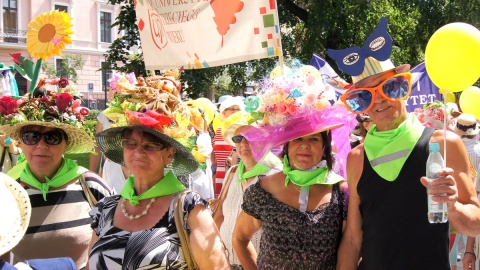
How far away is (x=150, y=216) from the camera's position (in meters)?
3.02

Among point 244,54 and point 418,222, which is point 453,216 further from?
point 244,54

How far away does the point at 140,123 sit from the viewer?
308cm

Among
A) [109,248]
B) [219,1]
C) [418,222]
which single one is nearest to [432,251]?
[418,222]

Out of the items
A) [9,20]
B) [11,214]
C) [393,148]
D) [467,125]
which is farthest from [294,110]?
[9,20]

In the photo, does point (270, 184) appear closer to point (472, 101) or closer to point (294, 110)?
point (294, 110)

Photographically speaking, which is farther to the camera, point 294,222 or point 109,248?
point 294,222

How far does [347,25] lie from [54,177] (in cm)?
1222

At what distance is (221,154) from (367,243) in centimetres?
393

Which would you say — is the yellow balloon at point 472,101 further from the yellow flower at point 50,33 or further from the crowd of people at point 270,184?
the yellow flower at point 50,33

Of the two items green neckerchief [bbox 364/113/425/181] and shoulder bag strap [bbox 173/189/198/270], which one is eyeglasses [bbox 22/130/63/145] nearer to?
shoulder bag strap [bbox 173/189/198/270]

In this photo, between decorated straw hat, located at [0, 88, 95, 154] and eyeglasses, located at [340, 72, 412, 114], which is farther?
decorated straw hat, located at [0, 88, 95, 154]

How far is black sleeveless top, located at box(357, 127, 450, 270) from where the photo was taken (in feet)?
9.53

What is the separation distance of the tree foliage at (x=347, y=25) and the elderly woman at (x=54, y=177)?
978 cm

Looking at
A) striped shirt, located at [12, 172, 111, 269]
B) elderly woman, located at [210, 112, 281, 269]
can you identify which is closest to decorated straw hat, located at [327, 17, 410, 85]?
elderly woman, located at [210, 112, 281, 269]
